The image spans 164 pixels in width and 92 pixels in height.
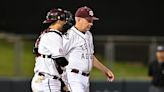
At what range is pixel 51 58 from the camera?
7391 millimetres

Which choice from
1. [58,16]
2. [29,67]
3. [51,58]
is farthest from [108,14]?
[51,58]

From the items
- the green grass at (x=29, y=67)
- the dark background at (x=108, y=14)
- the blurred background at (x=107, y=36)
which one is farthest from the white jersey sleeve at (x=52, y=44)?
the green grass at (x=29, y=67)

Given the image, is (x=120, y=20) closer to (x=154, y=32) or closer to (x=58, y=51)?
(x=154, y=32)

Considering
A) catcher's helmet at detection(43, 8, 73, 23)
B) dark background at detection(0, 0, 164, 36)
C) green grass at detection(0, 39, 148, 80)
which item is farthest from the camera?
green grass at detection(0, 39, 148, 80)

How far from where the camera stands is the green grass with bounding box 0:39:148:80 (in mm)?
13859

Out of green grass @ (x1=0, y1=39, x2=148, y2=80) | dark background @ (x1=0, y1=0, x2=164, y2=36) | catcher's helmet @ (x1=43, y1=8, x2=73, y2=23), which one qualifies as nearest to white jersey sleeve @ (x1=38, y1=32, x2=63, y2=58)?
catcher's helmet @ (x1=43, y1=8, x2=73, y2=23)

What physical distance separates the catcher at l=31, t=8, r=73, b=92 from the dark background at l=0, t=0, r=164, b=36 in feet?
16.8

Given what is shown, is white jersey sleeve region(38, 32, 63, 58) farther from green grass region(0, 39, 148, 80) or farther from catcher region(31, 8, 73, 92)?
green grass region(0, 39, 148, 80)

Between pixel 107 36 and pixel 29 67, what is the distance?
1.75 metres

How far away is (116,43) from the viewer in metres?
14.1

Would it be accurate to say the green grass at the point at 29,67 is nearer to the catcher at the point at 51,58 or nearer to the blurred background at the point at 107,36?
the blurred background at the point at 107,36

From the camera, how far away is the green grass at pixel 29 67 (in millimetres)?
13859

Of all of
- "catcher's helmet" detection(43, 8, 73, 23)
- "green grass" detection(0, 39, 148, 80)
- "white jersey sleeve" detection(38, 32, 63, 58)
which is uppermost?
"catcher's helmet" detection(43, 8, 73, 23)

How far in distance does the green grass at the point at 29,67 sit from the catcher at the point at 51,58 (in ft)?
19.9
